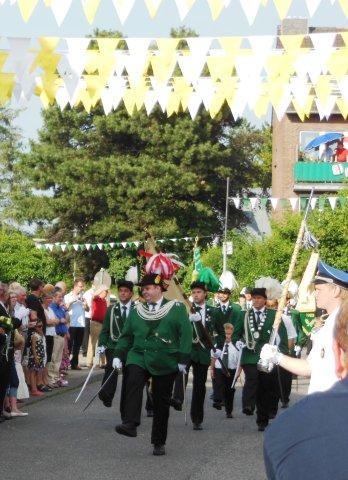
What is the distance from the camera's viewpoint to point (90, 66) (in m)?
11.3

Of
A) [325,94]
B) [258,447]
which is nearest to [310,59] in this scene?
[325,94]

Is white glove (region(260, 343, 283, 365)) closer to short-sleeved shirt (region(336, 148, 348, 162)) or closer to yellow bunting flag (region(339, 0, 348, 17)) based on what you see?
yellow bunting flag (region(339, 0, 348, 17))

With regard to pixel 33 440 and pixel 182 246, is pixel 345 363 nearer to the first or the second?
pixel 33 440

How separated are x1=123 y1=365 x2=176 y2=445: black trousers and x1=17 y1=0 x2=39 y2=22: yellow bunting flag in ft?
13.1

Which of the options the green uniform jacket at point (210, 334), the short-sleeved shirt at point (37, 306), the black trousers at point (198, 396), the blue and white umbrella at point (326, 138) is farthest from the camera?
the blue and white umbrella at point (326, 138)

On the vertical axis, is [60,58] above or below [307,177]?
below

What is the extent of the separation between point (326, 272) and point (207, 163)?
5007cm

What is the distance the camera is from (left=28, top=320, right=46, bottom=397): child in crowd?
1627 cm

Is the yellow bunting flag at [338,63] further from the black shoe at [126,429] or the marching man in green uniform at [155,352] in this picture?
the black shoe at [126,429]

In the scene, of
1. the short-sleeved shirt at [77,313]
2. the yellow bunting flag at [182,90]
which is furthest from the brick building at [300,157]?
the yellow bunting flag at [182,90]

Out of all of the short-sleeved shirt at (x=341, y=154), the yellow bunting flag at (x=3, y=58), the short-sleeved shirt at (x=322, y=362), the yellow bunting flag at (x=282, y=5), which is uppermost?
the short-sleeved shirt at (x=341, y=154)

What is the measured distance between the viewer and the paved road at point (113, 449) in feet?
31.8

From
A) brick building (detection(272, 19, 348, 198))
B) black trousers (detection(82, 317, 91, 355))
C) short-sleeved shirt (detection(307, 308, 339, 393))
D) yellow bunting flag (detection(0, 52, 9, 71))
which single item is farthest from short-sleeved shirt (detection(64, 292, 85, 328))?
brick building (detection(272, 19, 348, 198))

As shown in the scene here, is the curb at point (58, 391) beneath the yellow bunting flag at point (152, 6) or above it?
beneath
